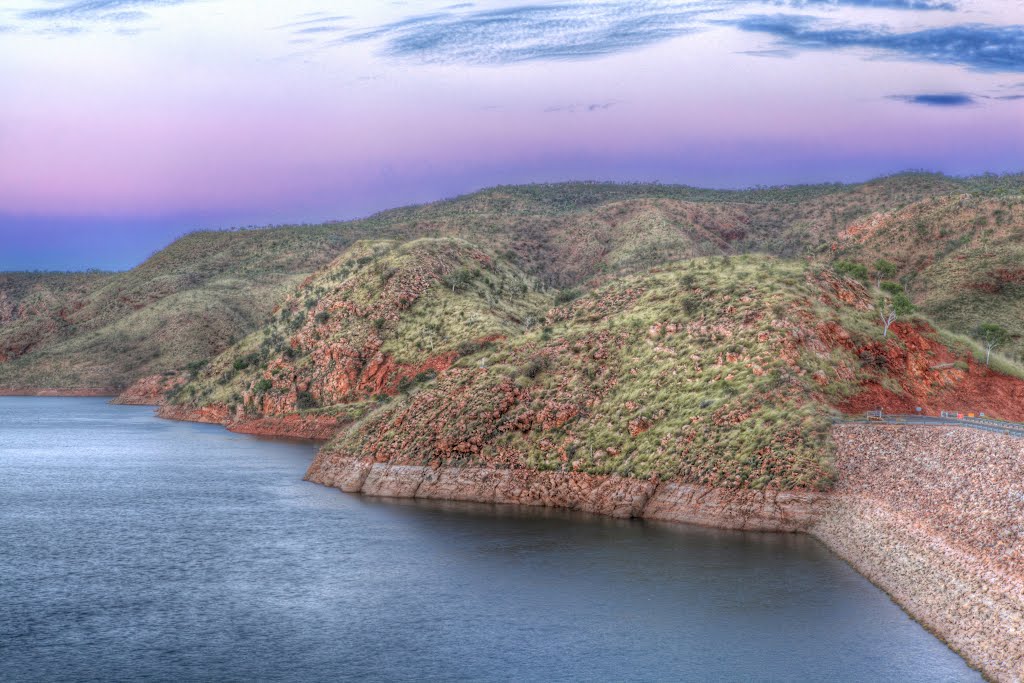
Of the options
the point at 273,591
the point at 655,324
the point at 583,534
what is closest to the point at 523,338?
the point at 655,324

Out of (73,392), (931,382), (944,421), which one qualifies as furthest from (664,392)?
(73,392)

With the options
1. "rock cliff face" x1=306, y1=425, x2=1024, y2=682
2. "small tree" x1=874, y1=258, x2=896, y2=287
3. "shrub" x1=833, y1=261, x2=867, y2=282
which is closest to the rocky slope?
"shrub" x1=833, y1=261, x2=867, y2=282

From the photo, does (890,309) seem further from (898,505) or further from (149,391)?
(149,391)

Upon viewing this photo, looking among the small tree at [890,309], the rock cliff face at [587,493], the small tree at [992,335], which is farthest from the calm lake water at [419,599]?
the small tree at [992,335]

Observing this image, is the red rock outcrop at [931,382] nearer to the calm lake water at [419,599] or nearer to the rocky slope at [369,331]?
the calm lake water at [419,599]

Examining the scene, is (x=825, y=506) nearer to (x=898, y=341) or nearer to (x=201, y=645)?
(x=898, y=341)
